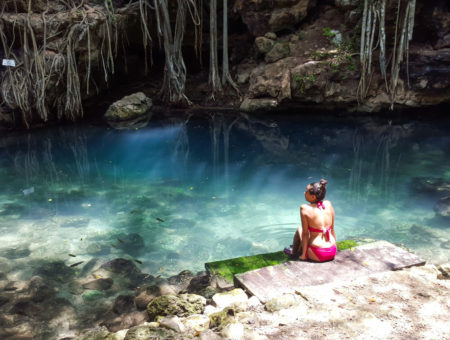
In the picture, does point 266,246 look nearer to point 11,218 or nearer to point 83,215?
point 83,215

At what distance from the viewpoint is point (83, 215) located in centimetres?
503

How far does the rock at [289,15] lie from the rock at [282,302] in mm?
9149

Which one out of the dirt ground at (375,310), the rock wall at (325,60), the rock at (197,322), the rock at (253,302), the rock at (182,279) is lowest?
the rock at (182,279)

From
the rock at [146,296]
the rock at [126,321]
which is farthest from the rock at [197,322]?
the rock at [146,296]

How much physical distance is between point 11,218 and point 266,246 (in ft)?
10.7

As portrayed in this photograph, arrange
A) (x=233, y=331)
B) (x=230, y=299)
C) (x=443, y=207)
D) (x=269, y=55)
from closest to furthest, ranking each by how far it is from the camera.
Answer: (x=233, y=331)
(x=230, y=299)
(x=443, y=207)
(x=269, y=55)

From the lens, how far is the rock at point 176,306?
2713mm

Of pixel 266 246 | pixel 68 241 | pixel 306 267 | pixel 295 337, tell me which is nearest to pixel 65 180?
pixel 68 241

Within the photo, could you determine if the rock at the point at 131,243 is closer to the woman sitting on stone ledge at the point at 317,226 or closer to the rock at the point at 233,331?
the woman sitting on stone ledge at the point at 317,226

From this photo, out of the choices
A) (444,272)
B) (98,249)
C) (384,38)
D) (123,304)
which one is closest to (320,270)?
(444,272)

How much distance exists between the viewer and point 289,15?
10.3 metres

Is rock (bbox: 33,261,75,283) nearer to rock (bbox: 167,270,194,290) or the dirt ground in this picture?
A: rock (bbox: 167,270,194,290)

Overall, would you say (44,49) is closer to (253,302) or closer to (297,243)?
(297,243)

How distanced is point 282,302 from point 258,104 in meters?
8.02
